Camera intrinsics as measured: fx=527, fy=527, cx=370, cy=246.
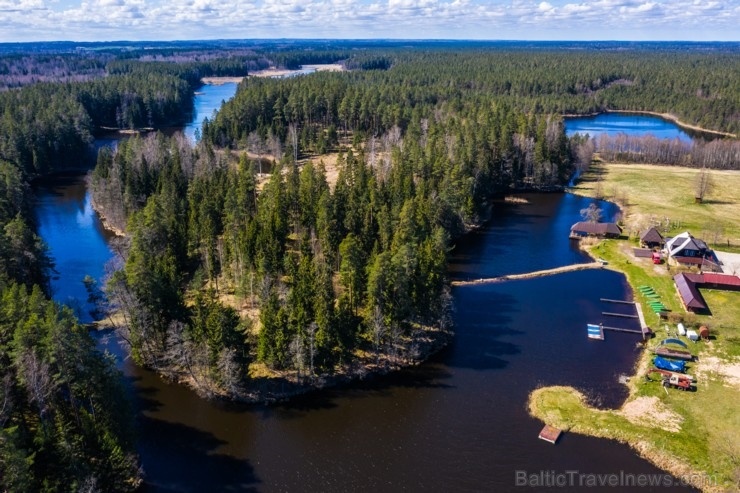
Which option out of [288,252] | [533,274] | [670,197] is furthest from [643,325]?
[670,197]

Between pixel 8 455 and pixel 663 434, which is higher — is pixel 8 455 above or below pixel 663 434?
above

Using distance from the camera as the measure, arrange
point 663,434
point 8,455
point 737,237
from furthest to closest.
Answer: point 737,237 < point 663,434 < point 8,455

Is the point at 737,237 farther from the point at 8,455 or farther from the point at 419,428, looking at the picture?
the point at 8,455

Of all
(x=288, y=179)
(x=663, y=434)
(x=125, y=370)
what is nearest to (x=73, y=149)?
(x=288, y=179)

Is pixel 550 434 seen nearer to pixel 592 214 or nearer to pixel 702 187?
pixel 592 214

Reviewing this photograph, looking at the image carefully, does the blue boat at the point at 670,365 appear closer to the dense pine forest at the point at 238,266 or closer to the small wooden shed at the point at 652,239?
the dense pine forest at the point at 238,266

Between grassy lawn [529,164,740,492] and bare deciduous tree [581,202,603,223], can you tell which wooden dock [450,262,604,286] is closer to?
grassy lawn [529,164,740,492]

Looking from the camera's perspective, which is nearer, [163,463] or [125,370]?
[163,463]

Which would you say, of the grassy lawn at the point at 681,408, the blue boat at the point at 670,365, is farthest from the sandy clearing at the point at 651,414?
the blue boat at the point at 670,365
